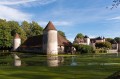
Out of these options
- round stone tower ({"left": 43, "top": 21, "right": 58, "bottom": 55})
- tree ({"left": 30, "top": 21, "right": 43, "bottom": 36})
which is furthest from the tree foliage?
round stone tower ({"left": 43, "top": 21, "right": 58, "bottom": 55})

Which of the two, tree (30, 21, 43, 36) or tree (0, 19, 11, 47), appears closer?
tree (0, 19, 11, 47)

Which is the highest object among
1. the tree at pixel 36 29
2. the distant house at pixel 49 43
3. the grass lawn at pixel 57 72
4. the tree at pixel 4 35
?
the tree at pixel 36 29

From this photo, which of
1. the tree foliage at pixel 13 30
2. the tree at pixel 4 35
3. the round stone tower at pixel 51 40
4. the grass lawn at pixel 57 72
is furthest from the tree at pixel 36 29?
the grass lawn at pixel 57 72

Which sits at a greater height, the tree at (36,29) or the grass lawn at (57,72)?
the tree at (36,29)

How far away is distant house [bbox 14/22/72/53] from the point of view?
86.1 metres

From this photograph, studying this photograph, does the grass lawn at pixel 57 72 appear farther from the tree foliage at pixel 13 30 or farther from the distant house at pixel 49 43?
the tree foliage at pixel 13 30

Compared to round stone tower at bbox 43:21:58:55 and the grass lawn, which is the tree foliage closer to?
round stone tower at bbox 43:21:58:55

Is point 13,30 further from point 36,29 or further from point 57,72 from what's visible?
point 57,72

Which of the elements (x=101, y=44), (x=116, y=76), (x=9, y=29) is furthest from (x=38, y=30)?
(x=116, y=76)

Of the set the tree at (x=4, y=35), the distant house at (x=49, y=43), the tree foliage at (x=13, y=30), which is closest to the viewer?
the distant house at (x=49, y=43)

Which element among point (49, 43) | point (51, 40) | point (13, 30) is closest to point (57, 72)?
point (51, 40)

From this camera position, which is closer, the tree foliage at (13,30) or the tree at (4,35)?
the tree at (4,35)

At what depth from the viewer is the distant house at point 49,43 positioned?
8612 centimetres

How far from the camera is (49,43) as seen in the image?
284 feet
